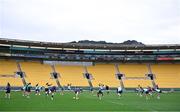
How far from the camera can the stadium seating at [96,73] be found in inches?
2423

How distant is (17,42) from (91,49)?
1581cm

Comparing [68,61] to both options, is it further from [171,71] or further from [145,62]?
[171,71]

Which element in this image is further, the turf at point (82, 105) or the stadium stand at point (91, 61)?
the stadium stand at point (91, 61)

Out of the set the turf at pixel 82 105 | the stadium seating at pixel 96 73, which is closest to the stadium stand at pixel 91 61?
the stadium seating at pixel 96 73

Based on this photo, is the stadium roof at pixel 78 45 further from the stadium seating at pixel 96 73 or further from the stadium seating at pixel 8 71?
the stadium seating at pixel 8 71

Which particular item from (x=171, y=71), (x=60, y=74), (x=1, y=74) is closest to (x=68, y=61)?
(x=60, y=74)

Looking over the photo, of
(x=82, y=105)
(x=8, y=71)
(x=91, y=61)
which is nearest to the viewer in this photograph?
(x=82, y=105)

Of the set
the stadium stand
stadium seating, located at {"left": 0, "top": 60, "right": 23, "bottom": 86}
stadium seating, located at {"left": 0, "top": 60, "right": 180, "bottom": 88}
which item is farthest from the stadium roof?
stadium seating, located at {"left": 0, "top": 60, "right": 23, "bottom": 86}

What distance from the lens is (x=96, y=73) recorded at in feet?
221

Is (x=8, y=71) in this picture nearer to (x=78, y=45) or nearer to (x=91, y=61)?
(x=78, y=45)

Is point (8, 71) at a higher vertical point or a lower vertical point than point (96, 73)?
higher

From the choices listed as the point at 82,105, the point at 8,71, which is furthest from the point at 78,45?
the point at 82,105

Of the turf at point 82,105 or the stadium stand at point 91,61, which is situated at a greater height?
the stadium stand at point 91,61

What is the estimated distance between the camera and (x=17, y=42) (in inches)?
2485
